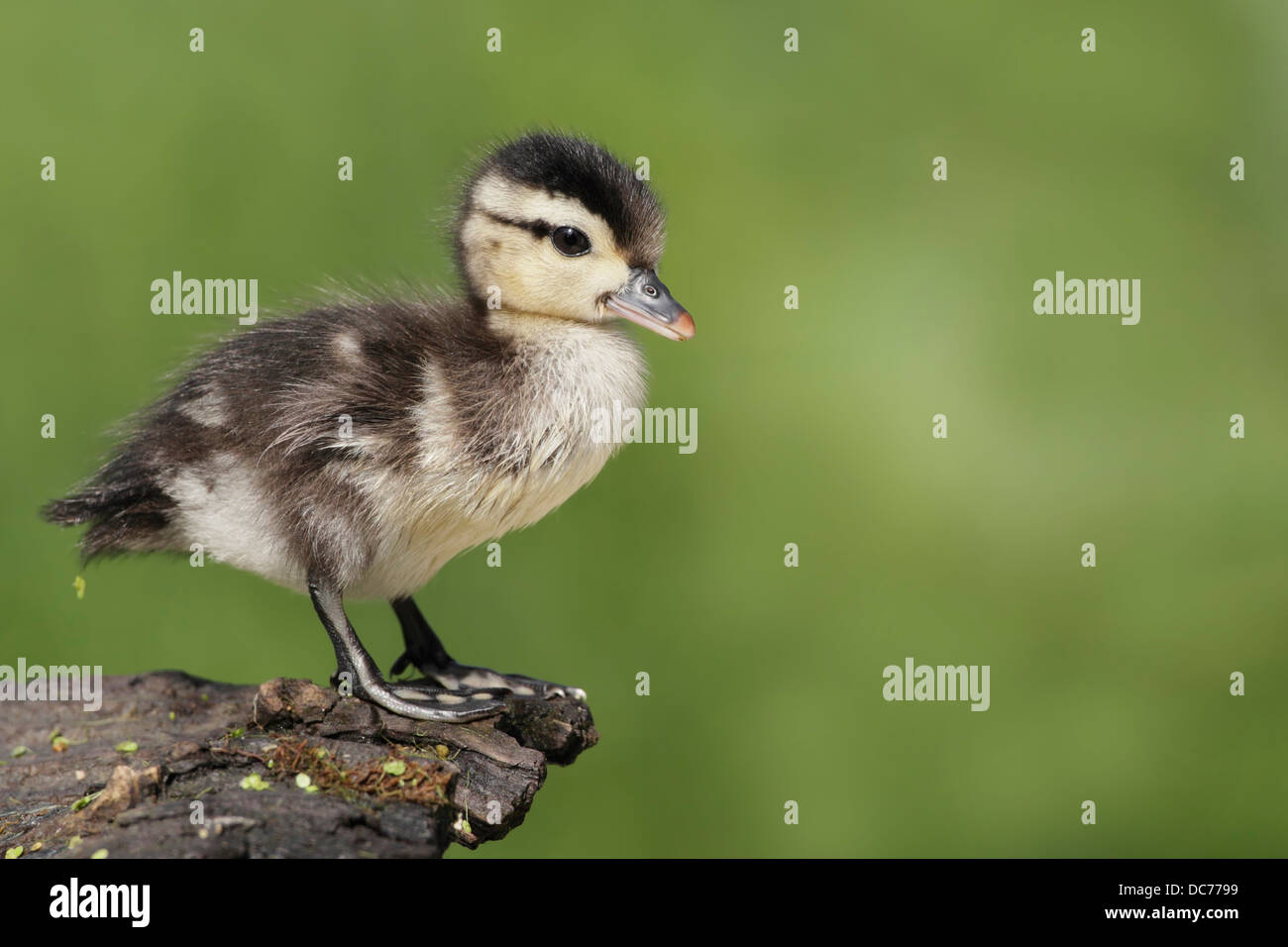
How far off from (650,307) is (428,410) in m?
0.52

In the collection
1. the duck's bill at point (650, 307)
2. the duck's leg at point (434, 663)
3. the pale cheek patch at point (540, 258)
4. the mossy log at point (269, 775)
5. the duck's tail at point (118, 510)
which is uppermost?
the pale cheek patch at point (540, 258)

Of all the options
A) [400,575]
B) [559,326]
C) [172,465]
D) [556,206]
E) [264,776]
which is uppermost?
[556,206]

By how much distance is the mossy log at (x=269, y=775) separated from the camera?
2305mm

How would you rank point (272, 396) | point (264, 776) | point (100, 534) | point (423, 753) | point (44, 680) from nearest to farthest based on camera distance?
point (264, 776) → point (423, 753) → point (272, 396) → point (100, 534) → point (44, 680)

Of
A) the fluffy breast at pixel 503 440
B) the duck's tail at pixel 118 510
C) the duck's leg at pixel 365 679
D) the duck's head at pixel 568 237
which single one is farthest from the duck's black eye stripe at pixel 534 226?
the duck's tail at pixel 118 510

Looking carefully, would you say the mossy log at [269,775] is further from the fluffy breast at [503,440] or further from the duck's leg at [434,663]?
the fluffy breast at [503,440]

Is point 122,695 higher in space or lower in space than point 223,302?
lower

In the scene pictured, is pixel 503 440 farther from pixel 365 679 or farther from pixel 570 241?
pixel 365 679

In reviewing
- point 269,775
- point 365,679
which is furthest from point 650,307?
point 269,775

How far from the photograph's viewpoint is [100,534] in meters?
3.17

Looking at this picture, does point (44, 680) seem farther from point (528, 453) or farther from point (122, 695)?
point (528, 453)

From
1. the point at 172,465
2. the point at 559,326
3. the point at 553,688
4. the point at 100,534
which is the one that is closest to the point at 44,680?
the point at 100,534

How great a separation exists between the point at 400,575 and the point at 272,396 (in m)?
0.48

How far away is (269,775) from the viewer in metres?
2.51
